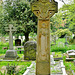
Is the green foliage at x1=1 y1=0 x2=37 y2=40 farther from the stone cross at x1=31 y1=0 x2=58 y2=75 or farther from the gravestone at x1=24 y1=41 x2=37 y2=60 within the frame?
the stone cross at x1=31 y1=0 x2=58 y2=75

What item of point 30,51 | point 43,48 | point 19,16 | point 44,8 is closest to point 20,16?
point 19,16

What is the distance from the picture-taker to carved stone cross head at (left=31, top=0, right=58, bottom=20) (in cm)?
543

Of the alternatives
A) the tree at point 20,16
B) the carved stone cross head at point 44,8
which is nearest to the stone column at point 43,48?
the carved stone cross head at point 44,8

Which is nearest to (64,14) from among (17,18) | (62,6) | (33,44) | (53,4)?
(62,6)

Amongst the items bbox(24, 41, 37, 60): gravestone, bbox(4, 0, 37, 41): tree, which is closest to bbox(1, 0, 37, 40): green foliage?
bbox(4, 0, 37, 41): tree

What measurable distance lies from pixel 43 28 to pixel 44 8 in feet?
2.28

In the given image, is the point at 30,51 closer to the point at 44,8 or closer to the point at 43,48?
the point at 43,48

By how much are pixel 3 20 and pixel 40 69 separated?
543 inches

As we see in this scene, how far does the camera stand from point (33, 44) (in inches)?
439

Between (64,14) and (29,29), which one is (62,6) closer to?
(64,14)

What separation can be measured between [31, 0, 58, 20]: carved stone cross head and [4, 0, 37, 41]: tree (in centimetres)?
1214

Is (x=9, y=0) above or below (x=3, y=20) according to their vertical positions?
above

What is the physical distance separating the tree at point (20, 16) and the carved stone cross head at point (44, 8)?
12.1 meters

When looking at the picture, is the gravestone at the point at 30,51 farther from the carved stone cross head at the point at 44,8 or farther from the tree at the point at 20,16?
the tree at the point at 20,16
